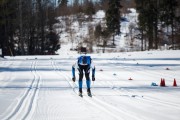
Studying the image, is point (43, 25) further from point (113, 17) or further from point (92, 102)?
point (92, 102)

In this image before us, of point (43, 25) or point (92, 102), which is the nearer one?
point (92, 102)

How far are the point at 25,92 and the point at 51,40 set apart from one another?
55.1 metres

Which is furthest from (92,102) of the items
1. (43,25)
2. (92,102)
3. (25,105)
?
(43,25)

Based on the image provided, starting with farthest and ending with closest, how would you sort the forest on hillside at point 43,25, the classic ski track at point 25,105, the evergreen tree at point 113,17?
the evergreen tree at point 113,17 → the forest on hillside at point 43,25 → the classic ski track at point 25,105

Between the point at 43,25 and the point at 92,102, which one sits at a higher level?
the point at 43,25

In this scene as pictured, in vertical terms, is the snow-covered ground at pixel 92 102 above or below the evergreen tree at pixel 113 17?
below

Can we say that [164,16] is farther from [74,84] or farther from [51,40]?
[74,84]

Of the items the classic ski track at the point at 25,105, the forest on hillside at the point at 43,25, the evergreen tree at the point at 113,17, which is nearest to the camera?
the classic ski track at the point at 25,105

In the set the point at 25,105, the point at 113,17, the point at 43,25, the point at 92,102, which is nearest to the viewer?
the point at 25,105

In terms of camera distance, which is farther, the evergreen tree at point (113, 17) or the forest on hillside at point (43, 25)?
the evergreen tree at point (113, 17)

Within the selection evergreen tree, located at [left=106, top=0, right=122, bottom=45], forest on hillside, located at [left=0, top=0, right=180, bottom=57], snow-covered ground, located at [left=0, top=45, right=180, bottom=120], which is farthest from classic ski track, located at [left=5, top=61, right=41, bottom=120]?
evergreen tree, located at [left=106, top=0, right=122, bottom=45]

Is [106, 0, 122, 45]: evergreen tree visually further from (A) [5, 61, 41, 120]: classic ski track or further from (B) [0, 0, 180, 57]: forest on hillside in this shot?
(A) [5, 61, 41, 120]: classic ski track

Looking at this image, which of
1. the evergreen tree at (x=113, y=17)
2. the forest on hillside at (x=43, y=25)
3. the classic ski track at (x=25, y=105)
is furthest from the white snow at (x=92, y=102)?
the evergreen tree at (x=113, y=17)

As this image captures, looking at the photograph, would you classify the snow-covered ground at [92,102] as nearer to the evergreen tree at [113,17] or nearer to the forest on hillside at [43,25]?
the forest on hillside at [43,25]
